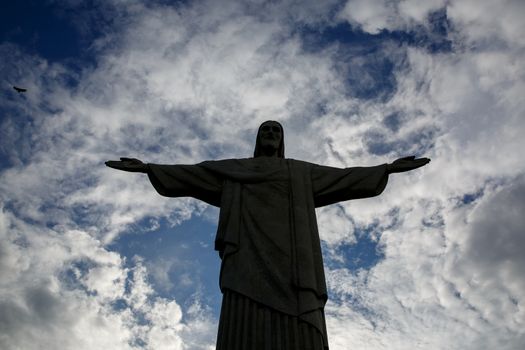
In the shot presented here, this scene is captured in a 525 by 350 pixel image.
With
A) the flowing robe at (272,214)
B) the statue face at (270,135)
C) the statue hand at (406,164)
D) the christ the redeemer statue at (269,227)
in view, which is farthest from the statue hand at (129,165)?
the statue hand at (406,164)

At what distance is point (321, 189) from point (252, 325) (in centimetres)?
381

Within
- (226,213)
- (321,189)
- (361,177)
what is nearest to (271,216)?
(226,213)

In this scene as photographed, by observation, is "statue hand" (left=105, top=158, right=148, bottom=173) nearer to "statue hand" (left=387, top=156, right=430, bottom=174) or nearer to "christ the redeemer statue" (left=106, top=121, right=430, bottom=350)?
"christ the redeemer statue" (left=106, top=121, right=430, bottom=350)

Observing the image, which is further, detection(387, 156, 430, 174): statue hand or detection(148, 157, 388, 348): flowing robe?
detection(387, 156, 430, 174): statue hand

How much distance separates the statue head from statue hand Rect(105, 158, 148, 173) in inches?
106

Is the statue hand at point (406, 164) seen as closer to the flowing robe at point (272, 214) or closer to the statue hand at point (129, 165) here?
the flowing robe at point (272, 214)

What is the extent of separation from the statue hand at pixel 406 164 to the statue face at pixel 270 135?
2.64 metres

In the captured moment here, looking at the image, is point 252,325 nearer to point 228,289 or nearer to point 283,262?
point 228,289

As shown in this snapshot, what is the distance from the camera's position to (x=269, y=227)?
31.9ft

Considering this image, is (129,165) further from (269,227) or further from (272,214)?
(269,227)

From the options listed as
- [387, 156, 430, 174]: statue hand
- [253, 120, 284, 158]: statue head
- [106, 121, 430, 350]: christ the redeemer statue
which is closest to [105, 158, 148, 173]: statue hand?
[106, 121, 430, 350]: christ the redeemer statue

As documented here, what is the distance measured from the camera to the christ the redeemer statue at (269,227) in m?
8.27

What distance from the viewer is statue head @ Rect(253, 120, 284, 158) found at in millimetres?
11961

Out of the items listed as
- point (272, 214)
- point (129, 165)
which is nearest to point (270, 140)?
point (272, 214)
